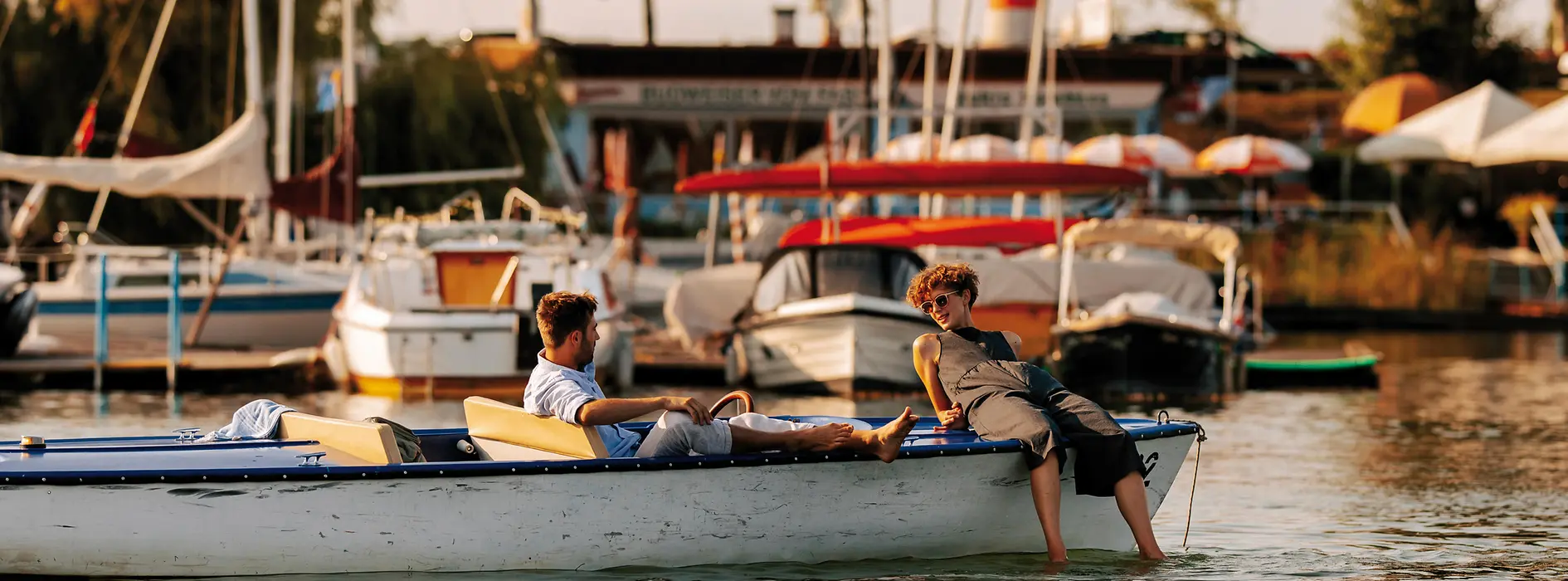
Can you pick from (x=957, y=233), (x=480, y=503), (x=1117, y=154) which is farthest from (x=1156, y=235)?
(x=1117, y=154)

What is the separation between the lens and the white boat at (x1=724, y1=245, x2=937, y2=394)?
2089 centimetres

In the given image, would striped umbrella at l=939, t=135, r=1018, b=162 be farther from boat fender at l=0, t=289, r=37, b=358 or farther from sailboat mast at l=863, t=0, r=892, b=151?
boat fender at l=0, t=289, r=37, b=358

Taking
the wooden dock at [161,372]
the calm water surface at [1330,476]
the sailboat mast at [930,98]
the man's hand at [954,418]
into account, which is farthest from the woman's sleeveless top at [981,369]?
the sailboat mast at [930,98]

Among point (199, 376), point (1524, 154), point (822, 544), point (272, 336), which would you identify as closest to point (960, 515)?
point (822, 544)

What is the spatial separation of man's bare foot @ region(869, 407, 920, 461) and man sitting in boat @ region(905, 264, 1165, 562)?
469 mm

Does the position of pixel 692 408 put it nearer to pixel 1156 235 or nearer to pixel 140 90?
pixel 1156 235

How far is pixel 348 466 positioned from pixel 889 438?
2.38 metres

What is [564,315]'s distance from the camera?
31.8ft

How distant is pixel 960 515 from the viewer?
10539mm

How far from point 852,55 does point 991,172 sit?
22.4m

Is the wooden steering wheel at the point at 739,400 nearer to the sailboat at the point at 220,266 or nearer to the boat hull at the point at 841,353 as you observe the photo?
the boat hull at the point at 841,353

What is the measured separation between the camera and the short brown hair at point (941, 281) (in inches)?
405

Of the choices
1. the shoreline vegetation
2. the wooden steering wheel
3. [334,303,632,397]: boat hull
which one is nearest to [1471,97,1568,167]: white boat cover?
the shoreline vegetation

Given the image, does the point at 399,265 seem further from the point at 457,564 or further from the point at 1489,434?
the point at 457,564
